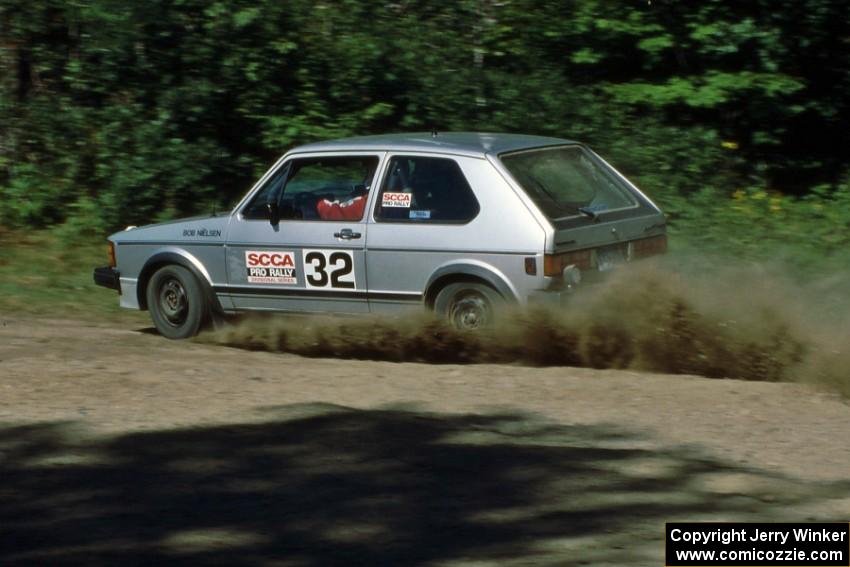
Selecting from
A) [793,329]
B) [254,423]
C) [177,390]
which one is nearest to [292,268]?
[177,390]

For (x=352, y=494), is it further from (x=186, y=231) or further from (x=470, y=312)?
(x=186, y=231)

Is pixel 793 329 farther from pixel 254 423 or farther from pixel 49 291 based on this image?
pixel 49 291

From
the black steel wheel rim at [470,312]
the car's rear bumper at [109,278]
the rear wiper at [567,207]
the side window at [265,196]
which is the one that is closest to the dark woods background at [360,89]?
the car's rear bumper at [109,278]

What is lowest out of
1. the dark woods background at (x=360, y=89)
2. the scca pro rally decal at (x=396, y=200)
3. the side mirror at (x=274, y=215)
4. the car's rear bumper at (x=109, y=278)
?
the car's rear bumper at (x=109, y=278)

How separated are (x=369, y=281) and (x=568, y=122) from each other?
6.25 metres

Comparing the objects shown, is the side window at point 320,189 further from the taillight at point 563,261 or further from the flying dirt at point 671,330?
the taillight at point 563,261

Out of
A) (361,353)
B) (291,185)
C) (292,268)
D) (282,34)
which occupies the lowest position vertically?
(361,353)

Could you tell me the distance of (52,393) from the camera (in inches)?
285

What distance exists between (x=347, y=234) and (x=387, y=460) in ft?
10.2

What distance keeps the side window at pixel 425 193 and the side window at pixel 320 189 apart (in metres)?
0.22

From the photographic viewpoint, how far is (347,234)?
28.6ft

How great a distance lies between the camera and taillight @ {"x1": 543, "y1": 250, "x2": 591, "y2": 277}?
7.91m

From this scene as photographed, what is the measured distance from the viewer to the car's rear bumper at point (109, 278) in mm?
10062

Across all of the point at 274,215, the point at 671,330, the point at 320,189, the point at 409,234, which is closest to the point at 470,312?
the point at 409,234
